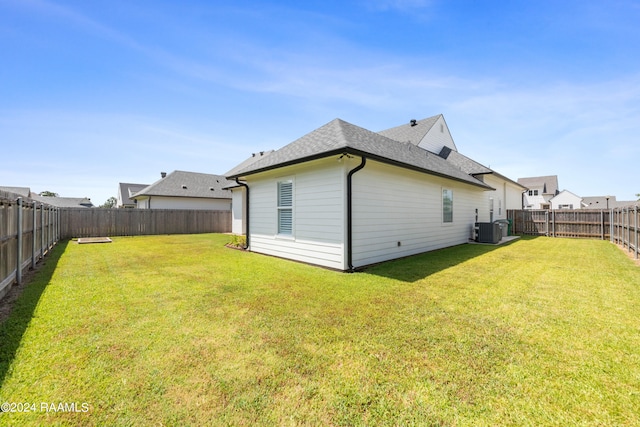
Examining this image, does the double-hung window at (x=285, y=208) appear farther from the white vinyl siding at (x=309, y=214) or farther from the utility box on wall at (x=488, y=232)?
the utility box on wall at (x=488, y=232)

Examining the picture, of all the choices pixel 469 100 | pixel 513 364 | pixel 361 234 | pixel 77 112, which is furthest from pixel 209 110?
pixel 513 364

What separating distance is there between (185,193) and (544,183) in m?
53.2

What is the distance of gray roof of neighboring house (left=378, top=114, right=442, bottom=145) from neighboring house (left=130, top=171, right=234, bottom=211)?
44.4 feet

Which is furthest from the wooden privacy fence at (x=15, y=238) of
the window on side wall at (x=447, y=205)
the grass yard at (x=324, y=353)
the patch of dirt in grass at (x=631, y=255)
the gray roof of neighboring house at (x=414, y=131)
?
the gray roof of neighboring house at (x=414, y=131)

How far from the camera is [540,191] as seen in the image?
1614 inches

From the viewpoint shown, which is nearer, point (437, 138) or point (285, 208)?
point (285, 208)

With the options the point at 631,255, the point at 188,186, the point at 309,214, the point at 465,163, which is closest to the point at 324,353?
the point at 309,214

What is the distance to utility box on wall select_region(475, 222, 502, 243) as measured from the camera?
11555 millimetres

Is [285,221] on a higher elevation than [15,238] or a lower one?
higher

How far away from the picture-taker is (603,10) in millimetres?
6438

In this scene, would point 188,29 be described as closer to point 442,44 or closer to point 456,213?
point 442,44

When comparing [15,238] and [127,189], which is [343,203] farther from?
[127,189]

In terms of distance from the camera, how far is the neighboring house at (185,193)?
2095cm

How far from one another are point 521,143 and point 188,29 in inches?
692
